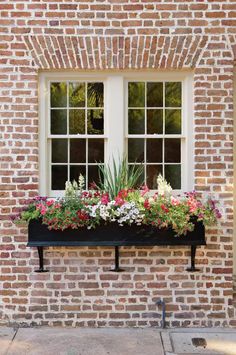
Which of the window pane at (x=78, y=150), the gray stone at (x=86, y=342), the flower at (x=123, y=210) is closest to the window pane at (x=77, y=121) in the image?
the window pane at (x=78, y=150)

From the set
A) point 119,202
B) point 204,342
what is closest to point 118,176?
point 119,202

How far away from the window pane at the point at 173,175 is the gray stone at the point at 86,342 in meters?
1.72

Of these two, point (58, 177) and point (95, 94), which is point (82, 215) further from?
point (95, 94)

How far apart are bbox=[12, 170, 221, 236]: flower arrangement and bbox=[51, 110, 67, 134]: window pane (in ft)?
2.30

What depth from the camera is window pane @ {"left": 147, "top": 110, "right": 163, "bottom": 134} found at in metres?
5.61

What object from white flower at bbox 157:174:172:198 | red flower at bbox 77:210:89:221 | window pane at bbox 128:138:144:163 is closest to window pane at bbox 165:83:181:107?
window pane at bbox 128:138:144:163

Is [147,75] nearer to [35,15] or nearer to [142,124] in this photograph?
[142,124]

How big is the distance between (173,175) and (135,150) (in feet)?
1.81

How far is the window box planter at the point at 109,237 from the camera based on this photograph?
518 cm

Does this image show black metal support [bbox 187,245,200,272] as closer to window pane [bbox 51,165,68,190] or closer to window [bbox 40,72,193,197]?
window [bbox 40,72,193,197]

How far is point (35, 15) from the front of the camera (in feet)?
17.6

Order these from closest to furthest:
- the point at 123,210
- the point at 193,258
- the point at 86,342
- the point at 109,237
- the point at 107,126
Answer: the point at 86,342 → the point at 123,210 → the point at 109,237 → the point at 193,258 → the point at 107,126

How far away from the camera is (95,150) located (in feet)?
18.3

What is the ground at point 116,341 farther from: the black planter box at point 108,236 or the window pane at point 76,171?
the window pane at point 76,171
